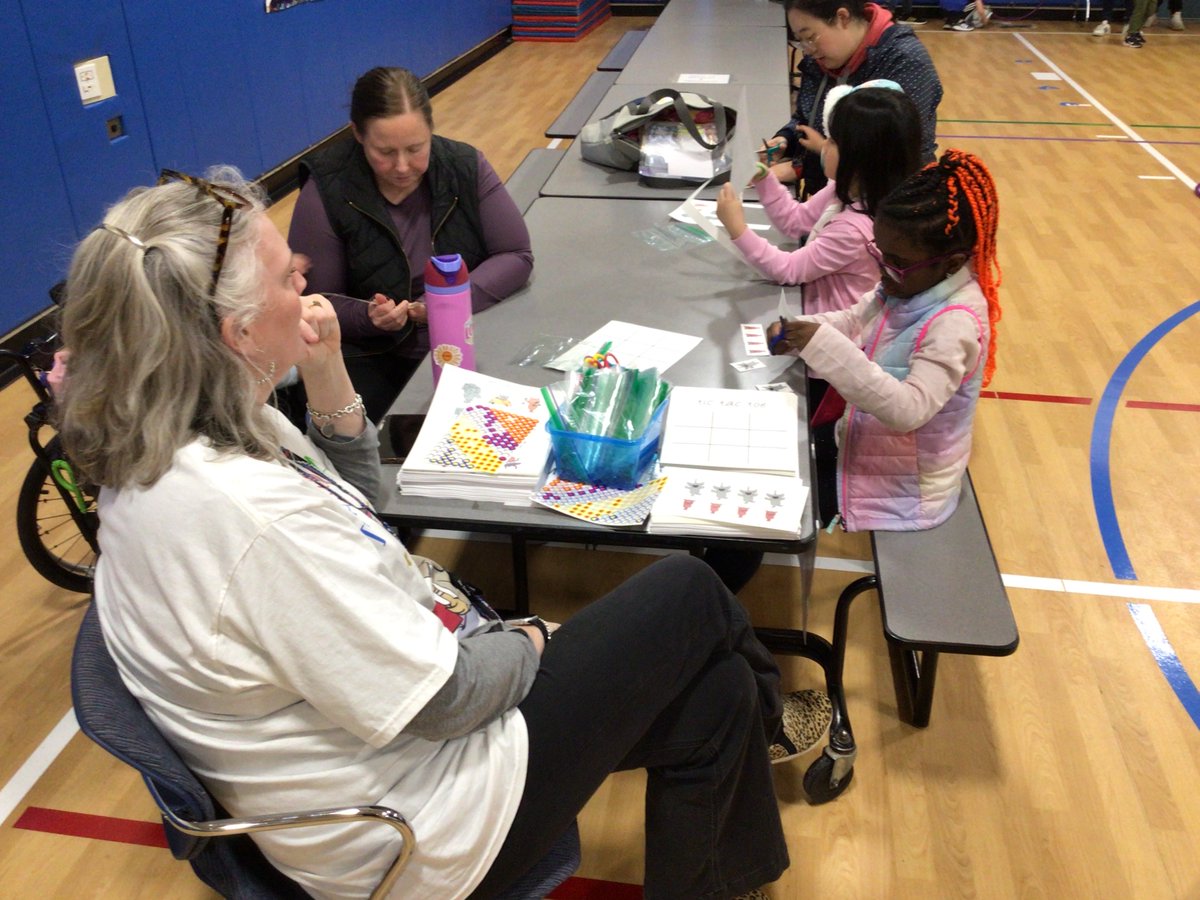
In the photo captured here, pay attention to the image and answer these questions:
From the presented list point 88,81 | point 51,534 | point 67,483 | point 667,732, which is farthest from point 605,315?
point 88,81

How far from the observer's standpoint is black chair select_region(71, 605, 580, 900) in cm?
107

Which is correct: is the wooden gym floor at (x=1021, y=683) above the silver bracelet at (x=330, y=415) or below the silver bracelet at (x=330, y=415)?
below

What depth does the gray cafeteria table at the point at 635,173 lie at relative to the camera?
3127 millimetres

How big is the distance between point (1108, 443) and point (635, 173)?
1.83 m

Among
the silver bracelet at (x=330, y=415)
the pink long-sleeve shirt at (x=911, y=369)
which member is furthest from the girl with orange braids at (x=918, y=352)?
the silver bracelet at (x=330, y=415)

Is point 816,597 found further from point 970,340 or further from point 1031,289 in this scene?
point 1031,289

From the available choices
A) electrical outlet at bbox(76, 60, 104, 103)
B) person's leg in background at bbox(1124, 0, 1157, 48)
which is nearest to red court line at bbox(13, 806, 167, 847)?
electrical outlet at bbox(76, 60, 104, 103)

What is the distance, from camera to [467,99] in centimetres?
772

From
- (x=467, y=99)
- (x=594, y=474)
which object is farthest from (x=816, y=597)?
(x=467, y=99)

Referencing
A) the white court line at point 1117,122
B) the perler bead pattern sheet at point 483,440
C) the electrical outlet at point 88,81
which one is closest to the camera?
the perler bead pattern sheet at point 483,440

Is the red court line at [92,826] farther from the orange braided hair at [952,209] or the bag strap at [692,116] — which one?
the bag strap at [692,116]

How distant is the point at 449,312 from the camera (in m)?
1.89

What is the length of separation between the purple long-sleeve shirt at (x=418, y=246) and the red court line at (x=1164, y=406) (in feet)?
7.48

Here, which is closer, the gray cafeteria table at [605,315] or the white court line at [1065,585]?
the gray cafeteria table at [605,315]
